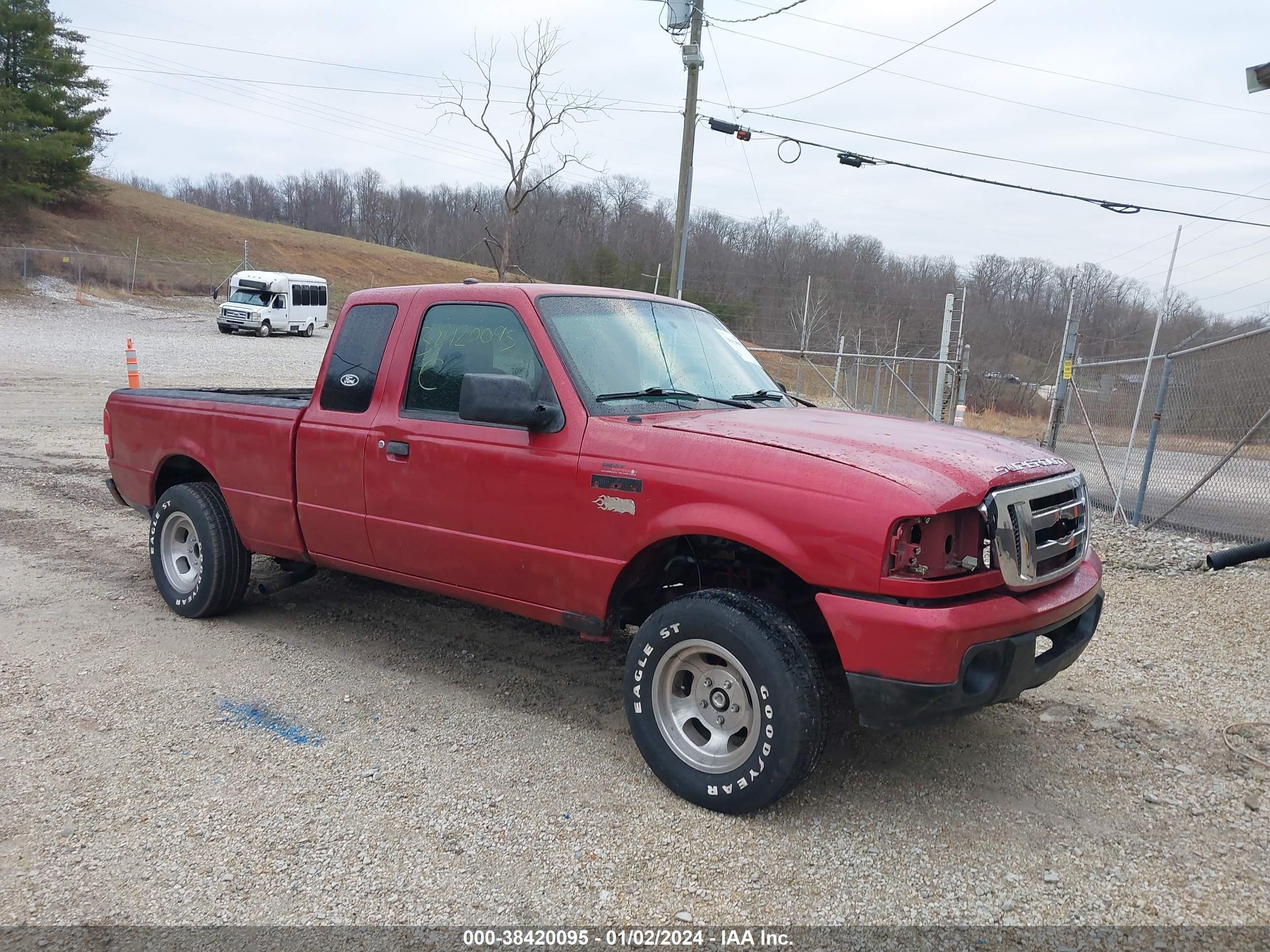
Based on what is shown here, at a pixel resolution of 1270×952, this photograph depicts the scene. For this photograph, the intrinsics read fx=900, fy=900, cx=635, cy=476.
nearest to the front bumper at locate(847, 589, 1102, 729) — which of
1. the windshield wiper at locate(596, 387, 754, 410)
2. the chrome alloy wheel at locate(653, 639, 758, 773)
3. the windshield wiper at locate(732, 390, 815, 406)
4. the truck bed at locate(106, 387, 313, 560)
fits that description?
the chrome alloy wheel at locate(653, 639, 758, 773)

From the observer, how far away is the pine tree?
152 ft

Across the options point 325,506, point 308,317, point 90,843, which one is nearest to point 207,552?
point 325,506

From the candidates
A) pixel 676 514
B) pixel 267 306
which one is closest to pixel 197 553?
pixel 676 514

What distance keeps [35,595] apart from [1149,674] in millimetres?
6772

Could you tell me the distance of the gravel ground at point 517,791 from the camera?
2.89 meters

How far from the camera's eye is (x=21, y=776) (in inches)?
140

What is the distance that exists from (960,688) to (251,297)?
3839 cm

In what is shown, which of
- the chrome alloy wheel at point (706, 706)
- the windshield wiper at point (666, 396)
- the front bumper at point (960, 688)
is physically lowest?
the chrome alloy wheel at point (706, 706)

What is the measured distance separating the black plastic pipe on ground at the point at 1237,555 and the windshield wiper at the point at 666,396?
76.4 inches

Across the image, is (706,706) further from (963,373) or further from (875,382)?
(875,382)

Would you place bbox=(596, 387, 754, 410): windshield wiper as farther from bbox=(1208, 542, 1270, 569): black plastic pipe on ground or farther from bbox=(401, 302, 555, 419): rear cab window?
bbox=(1208, 542, 1270, 569): black plastic pipe on ground

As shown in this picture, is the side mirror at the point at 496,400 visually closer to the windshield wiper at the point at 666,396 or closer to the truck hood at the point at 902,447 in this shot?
the windshield wiper at the point at 666,396

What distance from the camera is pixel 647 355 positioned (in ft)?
13.9

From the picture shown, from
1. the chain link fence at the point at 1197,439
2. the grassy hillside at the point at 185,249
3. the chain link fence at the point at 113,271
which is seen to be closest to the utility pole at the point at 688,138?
the chain link fence at the point at 1197,439
